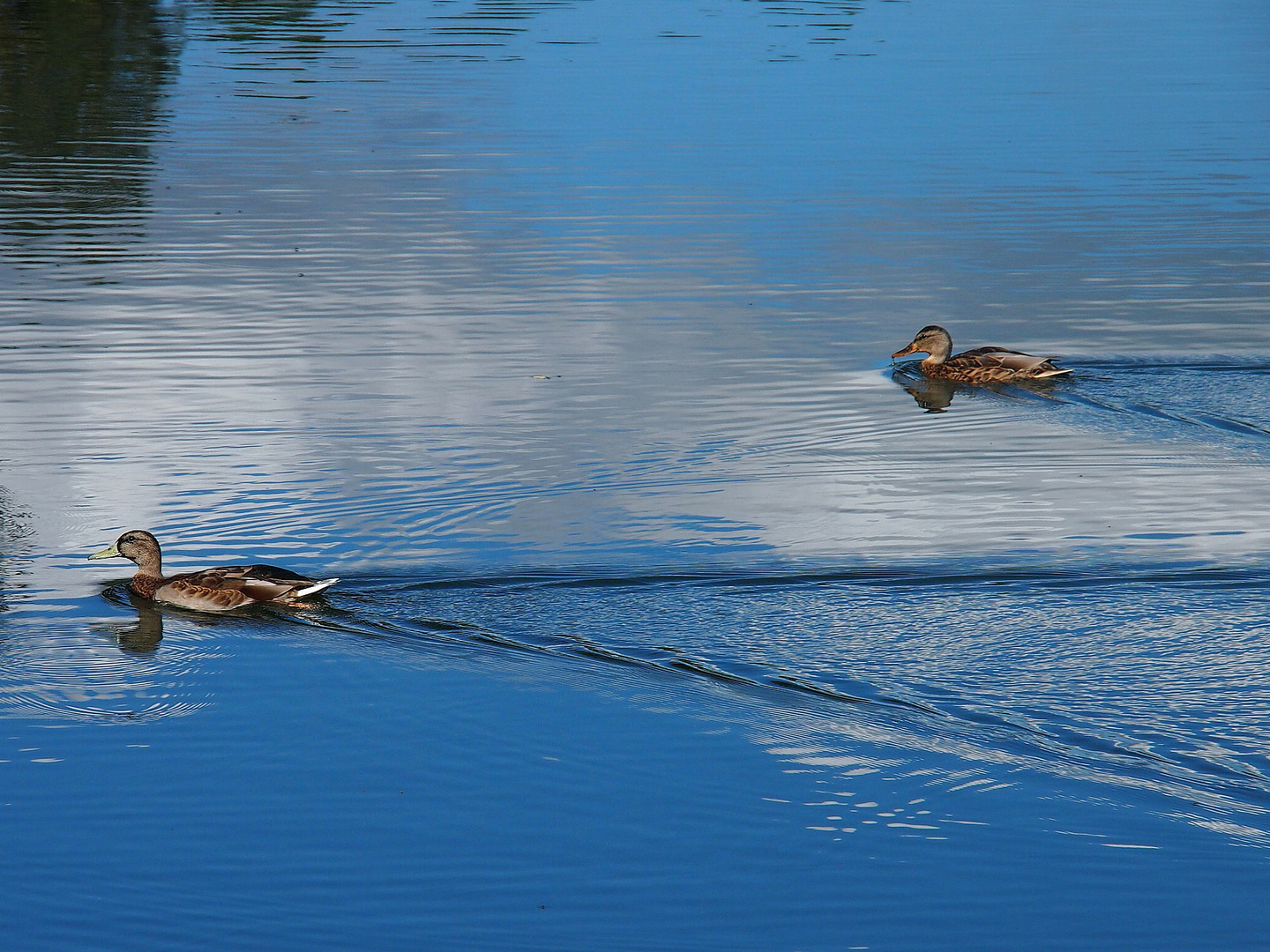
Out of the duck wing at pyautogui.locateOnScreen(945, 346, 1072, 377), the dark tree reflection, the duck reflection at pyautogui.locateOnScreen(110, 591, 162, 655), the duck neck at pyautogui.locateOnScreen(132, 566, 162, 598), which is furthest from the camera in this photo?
the dark tree reflection

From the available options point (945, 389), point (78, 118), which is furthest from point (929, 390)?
point (78, 118)

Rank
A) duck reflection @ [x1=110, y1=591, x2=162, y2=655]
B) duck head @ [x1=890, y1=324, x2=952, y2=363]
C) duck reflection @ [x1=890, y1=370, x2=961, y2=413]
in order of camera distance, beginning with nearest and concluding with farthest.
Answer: duck reflection @ [x1=110, y1=591, x2=162, y2=655] → duck reflection @ [x1=890, y1=370, x2=961, y2=413] → duck head @ [x1=890, y1=324, x2=952, y2=363]

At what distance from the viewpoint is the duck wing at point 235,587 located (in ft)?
27.7

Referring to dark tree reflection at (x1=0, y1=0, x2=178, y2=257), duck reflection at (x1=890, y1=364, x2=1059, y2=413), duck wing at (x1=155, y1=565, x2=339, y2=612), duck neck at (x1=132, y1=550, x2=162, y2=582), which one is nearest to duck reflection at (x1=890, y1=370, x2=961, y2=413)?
duck reflection at (x1=890, y1=364, x2=1059, y2=413)

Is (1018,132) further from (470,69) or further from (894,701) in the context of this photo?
(894,701)

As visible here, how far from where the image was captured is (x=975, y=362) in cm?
1318

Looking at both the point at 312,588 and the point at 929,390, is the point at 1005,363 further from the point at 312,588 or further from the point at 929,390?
the point at 312,588

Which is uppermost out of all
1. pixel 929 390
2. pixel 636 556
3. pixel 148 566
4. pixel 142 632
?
pixel 929 390

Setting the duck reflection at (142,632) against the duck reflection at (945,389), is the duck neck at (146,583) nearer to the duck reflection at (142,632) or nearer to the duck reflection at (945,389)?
the duck reflection at (142,632)

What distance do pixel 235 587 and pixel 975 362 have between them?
267 inches

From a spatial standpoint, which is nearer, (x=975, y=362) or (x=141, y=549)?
(x=141, y=549)

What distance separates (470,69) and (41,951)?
29545 mm

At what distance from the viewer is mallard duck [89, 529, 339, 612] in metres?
8.44

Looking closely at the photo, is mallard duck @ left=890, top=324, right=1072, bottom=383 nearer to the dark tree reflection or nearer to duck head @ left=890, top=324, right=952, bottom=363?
duck head @ left=890, top=324, right=952, bottom=363
